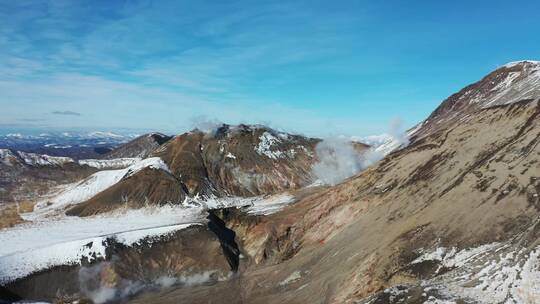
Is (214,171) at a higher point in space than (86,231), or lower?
higher

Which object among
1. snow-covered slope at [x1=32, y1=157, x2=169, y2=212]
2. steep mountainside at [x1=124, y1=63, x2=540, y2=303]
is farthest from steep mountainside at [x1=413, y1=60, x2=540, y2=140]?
snow-covered slope at [x1=32, y1=157, x2=169, y2=212]

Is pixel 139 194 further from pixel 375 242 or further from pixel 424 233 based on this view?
pixel 424 233

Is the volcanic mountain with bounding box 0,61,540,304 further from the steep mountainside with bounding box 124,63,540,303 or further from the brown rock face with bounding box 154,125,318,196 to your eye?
the brown rock face with bounding box 154,125,318,196

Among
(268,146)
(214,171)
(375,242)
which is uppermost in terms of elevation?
(268,146)

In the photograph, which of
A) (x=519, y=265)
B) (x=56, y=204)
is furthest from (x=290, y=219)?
(x=56, y=204)

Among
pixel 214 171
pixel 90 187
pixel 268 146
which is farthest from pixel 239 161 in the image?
pixel 90 187

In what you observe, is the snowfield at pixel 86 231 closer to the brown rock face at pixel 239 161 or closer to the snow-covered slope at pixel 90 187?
the snow-covered slope at pixel 90 187

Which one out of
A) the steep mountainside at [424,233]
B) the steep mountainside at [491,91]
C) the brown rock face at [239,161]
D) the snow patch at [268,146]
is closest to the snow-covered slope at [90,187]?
the brown rock face at [239,161]

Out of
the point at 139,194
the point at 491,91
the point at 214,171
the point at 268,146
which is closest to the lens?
the point at 139,194

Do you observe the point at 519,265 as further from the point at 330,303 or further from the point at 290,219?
the point at 290,219

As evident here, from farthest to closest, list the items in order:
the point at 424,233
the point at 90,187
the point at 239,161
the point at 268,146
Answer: the point at 268,146 → the point at 239,161 → the point at 90,187 → the point at 424,233

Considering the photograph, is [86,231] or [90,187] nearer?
[86,231]

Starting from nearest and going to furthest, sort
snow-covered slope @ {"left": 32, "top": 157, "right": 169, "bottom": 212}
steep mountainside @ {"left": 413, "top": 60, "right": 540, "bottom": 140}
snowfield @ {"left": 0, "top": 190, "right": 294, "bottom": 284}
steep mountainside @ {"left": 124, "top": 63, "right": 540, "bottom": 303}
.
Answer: steep mountainside @ {"left": 124, "top": 63, "right": 540, "bottom": 303} < snowfield @ {"left": 0, "top": 190, "right": 294, "bottom": 284} < steep mountainside @ {"left": 413, "top": 60, "right": 540, "bottom": 140} < snow-covered slope @ {"left": 32, "top": 157, "right": 169, "bottom": 212}
